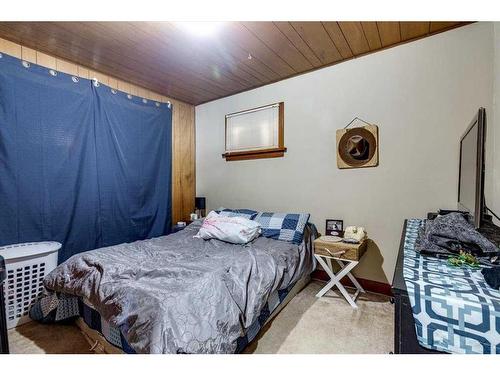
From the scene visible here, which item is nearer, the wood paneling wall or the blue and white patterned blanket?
the blue and white patterned blanket

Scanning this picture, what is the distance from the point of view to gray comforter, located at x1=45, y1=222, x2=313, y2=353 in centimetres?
107

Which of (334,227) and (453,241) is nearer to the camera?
(453,241)

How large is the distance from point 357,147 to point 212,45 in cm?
168

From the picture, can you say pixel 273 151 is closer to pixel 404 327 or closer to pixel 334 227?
pixel 334 227

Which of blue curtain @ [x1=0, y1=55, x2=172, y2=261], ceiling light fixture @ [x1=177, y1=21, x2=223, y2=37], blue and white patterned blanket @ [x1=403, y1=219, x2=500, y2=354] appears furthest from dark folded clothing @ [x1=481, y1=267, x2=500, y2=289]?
blue curtain @ [x1=0, y1=55, x2=172, y2=261]

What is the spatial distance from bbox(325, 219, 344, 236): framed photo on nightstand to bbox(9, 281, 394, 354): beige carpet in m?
0.65

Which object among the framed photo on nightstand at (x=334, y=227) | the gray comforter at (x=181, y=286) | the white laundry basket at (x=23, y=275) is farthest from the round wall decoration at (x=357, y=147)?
the white laundry basket at (x=23, y=275)

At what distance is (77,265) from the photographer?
65.3 inches

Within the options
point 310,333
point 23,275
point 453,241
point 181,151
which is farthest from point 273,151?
point 23,275


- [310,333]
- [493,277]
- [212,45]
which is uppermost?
[212,45]

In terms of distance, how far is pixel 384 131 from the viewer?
227 centimetres

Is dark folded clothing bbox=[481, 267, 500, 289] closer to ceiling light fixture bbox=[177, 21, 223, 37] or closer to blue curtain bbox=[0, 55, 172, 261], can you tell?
ceiling light fixture bbox=[177, 21, 223, 37]
